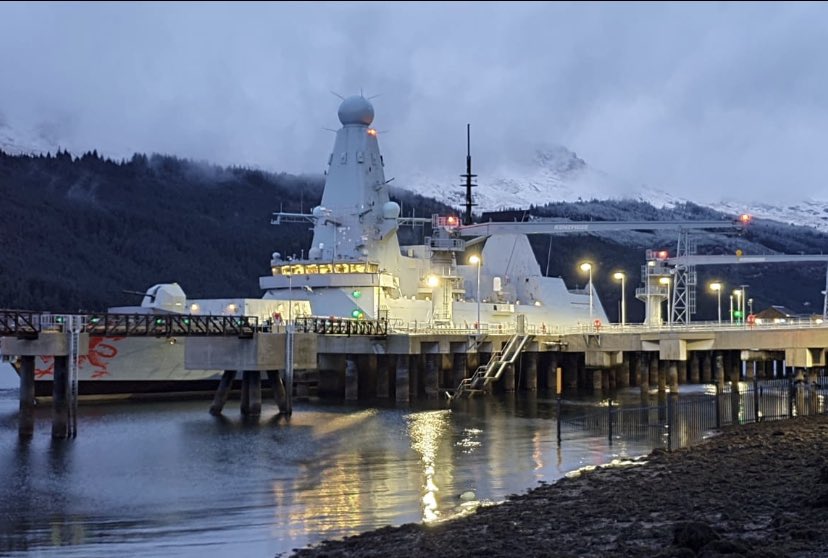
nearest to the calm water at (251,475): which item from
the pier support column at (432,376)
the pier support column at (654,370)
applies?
the pier support column at (432,376)

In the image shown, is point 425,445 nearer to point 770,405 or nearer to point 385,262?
point 770,405

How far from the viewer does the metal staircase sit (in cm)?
6086

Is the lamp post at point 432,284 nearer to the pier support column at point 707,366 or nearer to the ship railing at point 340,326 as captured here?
the ship railing at point 340,326

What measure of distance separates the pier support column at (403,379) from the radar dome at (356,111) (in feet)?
68.0

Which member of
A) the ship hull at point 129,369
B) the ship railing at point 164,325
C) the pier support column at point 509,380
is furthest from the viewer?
the pier support column at point 509,380

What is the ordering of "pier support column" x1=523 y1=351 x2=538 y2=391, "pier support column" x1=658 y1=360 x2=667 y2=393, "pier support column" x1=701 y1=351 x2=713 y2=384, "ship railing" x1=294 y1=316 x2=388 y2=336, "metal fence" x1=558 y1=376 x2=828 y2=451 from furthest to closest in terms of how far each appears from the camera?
"pier support column" x1=701 y1=351 x2=713 y2=384
"pier support column" x1=523 y1=351 x2=538 y2=391
"pier support column" x1=658 y1=360 x2=667 y2=393
"ship railing" x1=294 y1=316 x2=388 y2=336
"metal fence" x1=558 y1=376 x2=828 y2=451

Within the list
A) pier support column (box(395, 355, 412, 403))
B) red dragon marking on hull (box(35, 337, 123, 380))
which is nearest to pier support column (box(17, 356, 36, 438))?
red dragon marking on hull (box(35, 337, 123, 380))

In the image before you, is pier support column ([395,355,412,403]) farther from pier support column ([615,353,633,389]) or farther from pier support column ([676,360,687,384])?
pier support column ([676,360,687,384])

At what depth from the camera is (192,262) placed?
182m

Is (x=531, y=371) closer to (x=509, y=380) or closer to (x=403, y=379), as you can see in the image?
(x=509, y=380)

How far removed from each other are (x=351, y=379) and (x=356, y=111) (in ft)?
69.7

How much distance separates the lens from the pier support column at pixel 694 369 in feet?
282

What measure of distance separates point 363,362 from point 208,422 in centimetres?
1998

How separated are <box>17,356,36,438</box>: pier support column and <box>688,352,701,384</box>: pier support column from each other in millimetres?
59715
